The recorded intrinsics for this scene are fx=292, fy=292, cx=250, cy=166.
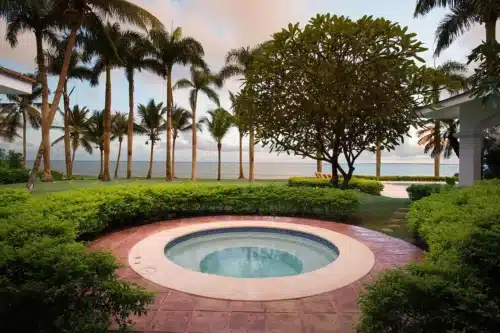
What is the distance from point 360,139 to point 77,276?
1145 cm

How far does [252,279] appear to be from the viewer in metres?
4.62

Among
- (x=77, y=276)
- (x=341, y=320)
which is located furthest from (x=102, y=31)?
(x=341, y=320)

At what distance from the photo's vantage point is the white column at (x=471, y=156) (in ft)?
41.2

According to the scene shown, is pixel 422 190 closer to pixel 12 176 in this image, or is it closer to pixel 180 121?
pixel 12 176

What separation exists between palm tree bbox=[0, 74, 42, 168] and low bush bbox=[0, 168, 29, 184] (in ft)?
43.0

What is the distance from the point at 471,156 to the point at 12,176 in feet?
88.2

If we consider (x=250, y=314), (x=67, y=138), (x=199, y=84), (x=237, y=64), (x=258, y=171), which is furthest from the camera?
(x=258, y=171)

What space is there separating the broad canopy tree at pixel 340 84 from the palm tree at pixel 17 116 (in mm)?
30416

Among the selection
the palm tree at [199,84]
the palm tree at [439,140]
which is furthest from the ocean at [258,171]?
the palm tree at [199,84]

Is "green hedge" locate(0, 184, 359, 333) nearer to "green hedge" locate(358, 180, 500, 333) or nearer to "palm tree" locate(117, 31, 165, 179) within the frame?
"green hedge" locate(358, 180, 500, 333)

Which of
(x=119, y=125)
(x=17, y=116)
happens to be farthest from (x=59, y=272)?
(x=17, y=116)

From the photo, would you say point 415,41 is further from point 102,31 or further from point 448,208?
point 102,31

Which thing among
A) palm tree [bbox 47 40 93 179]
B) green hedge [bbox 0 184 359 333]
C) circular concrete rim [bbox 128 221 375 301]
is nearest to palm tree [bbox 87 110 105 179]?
palm tree [bbox 47 40 93 179]

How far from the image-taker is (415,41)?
9.33 meters
